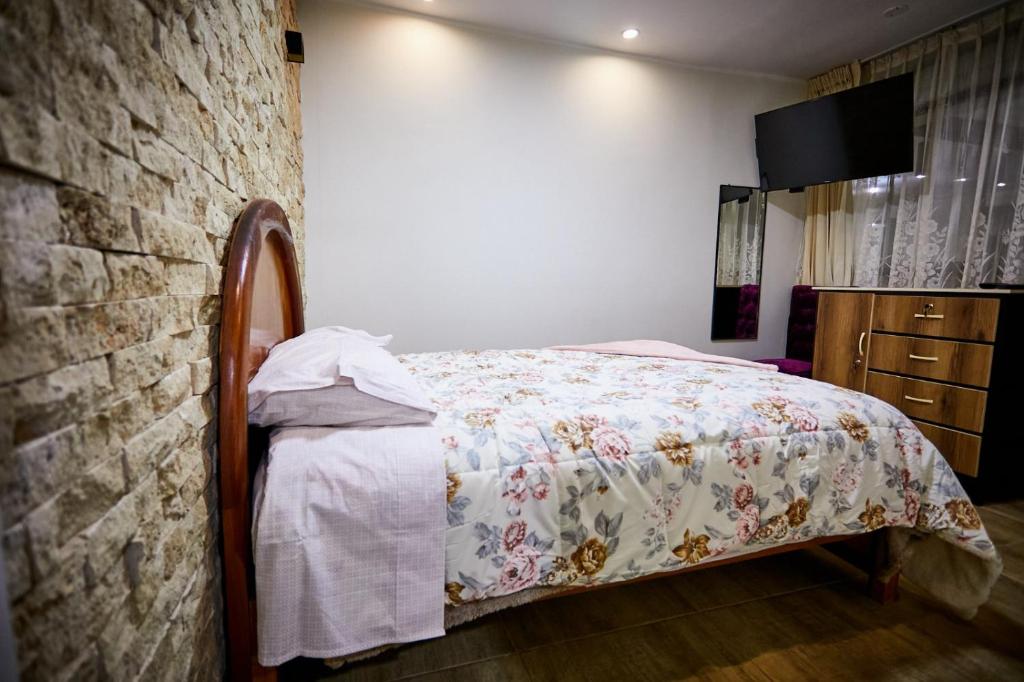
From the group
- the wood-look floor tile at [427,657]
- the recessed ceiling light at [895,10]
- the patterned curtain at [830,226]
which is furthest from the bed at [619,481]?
the recessed ceiling light at [895,10]

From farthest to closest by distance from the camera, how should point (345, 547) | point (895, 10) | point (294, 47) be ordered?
point (895, 10) < point (294, 47) < point (345, 547)

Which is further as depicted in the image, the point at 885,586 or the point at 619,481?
the point at 885,586

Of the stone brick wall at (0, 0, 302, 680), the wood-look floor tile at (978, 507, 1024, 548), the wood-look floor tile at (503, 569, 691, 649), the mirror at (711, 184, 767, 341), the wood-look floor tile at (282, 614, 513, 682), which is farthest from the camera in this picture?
the mirror at (711, 184, 767, 341)

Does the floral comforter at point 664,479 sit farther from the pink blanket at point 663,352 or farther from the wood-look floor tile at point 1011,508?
the wood-look floor tile at point 1011,508

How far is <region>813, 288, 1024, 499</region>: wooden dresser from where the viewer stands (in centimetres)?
223

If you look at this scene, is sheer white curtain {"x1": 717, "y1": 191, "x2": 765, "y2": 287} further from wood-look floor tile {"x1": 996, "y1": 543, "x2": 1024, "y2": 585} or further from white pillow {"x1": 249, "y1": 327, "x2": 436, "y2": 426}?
white pillow {"x1": 249, "y1": 327, "x2": 436, "y2": 426}


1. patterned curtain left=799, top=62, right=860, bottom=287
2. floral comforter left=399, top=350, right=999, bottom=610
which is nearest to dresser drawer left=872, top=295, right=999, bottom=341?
patterned curtain left=799, top=62, right=860, bottom=287

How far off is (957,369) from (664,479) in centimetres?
222

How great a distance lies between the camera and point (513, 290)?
3.34 meters

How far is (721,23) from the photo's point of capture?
2.97 m

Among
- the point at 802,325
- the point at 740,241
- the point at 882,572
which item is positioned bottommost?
the point at 882,572

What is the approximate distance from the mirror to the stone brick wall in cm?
367

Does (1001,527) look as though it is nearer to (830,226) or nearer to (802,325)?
(802,325)

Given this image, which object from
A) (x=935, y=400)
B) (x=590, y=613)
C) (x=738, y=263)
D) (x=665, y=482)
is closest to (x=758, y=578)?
(x=590, y=613)
